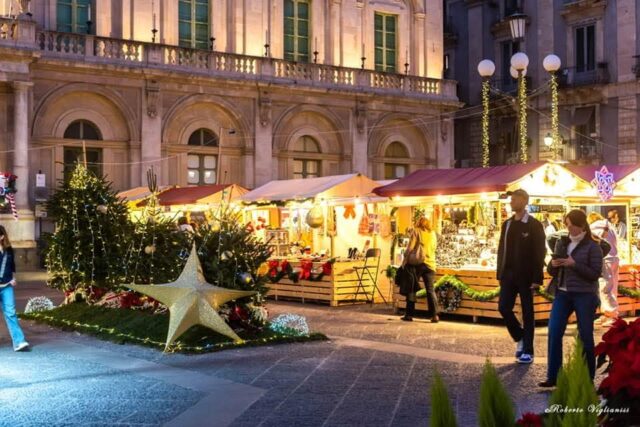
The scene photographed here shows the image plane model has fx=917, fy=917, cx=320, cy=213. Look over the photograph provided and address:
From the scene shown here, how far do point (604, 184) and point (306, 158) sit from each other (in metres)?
18.1

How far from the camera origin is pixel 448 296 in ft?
49.2

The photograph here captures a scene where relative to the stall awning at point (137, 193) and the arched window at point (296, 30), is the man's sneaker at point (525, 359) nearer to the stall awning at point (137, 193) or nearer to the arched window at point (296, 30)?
the stall awning at point (137, 193)

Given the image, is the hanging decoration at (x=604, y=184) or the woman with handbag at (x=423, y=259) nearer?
the woman with handbag at (x=423, y=259)

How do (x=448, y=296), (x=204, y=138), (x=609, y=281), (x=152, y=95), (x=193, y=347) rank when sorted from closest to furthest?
1. (x=193, y=347)
2. (x=609, y=281)
3. (x=448, y=296)
4. (x=152, y=95)
5. (x=204, y=138)

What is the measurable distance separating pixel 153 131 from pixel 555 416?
2756 centimetres

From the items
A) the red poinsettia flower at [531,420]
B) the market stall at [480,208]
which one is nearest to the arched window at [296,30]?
the market stall at [480,208]

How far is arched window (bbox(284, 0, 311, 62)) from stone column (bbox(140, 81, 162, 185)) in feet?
18.4

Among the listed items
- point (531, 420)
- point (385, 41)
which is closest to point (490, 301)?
point (531, 420)

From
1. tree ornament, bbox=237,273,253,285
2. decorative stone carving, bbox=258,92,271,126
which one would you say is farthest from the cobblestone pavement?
decorative stone carving, bbox=258,92,271,126

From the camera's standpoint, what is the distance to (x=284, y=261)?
1908 centimetres

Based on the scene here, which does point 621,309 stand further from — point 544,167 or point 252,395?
point 252,395

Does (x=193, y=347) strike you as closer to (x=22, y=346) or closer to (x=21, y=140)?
(x=22, y=346)

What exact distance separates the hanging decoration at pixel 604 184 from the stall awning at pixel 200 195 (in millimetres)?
9270

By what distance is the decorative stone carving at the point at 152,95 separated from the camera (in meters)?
29.1
